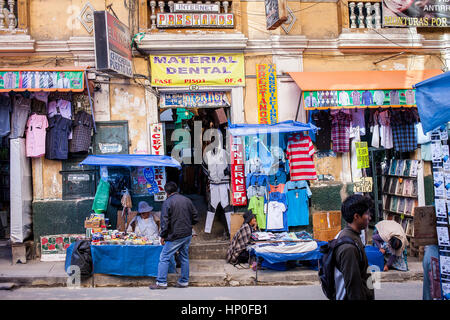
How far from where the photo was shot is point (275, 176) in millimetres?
9414

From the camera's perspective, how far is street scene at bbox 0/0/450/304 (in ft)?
26.2

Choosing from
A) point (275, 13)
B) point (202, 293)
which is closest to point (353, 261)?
point (202, 293)

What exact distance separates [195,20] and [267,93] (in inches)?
87.7

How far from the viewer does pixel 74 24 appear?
9.22 metres

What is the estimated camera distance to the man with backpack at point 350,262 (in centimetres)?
330

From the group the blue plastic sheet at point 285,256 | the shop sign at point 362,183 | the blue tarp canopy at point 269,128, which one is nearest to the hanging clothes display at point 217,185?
the blue tarp canopy at point 269,128

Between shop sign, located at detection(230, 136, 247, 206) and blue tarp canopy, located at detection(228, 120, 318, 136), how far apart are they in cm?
65

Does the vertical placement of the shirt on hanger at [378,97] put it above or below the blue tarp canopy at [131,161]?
above

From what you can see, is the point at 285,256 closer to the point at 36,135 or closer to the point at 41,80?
the point at 36,135

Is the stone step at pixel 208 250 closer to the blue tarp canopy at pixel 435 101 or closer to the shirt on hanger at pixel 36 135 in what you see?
the shirt on hanger at pixel 36 135

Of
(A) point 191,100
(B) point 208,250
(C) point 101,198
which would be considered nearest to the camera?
(C) point 101,198

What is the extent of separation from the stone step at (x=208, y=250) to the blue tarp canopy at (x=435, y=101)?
516 cm
